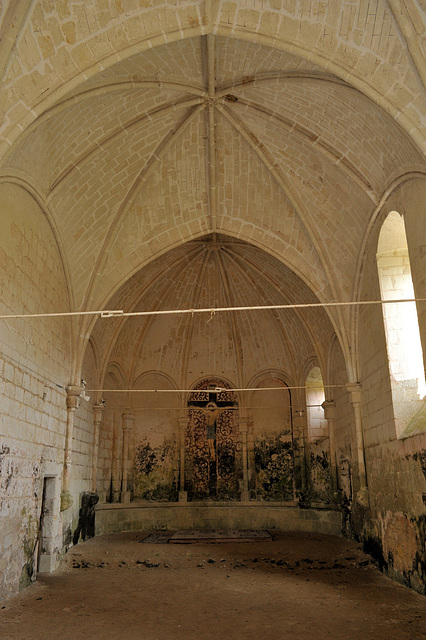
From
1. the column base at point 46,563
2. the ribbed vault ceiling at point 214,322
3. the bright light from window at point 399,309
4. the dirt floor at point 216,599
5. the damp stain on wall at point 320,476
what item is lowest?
the dirt floor at point 216,599

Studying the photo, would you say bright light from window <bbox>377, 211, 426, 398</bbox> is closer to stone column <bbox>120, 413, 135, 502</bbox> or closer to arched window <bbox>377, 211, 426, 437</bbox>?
arched window <bbox>377, 211, 426, 437</bbox>

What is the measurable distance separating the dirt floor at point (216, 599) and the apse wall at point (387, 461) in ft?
1.54

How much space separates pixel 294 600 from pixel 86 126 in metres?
8.55

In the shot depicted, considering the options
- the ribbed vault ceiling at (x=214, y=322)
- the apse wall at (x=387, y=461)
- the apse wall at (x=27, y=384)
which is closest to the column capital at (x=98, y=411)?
the ribbed vault ceiling at (x=214, y=322)

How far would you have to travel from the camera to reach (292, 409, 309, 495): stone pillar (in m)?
15.9

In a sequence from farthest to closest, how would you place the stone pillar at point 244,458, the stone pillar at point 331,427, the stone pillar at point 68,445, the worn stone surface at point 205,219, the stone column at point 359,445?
the stone pillar at point 244,458
the stone pillar at point 331,427
the stone pillar at point 68,445
the stone column at point 359,445
the worn stone surface at point 205,219

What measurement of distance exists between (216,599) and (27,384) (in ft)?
14.8

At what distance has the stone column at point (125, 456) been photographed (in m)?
16.0

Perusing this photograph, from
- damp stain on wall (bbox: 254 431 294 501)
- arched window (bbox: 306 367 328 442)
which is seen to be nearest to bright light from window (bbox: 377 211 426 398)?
arched window (bbox: 306 367 328 442)

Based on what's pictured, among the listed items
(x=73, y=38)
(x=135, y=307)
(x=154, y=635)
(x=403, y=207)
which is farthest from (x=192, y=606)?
(x=135, y=307)

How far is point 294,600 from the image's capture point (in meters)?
7.48

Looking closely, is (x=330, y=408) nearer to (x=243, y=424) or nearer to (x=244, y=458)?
(x=243, y=424)

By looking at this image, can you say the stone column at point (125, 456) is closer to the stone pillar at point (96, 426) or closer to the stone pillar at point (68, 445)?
the stone pillar at point (96, 426)

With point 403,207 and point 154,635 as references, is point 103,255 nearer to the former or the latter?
point 403,207
